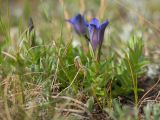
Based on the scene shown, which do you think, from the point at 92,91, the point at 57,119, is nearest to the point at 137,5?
the point at 92,91

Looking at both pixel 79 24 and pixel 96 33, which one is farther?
pixel 79 24

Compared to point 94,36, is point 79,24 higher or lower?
higher

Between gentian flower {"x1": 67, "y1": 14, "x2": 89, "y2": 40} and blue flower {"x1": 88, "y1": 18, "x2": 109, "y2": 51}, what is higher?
gentian flower {"x1": 67, "y1": 14, "x2": 89, "y2": 40}

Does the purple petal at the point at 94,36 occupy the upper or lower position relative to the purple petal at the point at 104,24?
lower

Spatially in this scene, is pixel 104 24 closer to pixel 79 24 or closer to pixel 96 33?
pixel 96 33

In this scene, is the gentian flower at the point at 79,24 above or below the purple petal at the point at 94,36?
above

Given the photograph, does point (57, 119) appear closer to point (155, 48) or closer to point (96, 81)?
point (96, 81)

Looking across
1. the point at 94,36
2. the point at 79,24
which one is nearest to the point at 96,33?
the point at 94,36

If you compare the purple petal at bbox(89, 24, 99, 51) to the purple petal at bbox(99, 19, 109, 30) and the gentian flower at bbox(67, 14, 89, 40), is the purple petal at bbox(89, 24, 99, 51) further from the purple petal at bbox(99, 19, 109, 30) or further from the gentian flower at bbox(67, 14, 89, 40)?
the gentian flower at bbox(67, 14, 89, 40)

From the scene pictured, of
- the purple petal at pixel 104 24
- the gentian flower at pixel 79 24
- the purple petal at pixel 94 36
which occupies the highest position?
the gentian flower at pixel 79 24

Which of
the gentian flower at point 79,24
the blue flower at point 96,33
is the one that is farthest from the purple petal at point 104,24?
the gentian flower at point 79,24

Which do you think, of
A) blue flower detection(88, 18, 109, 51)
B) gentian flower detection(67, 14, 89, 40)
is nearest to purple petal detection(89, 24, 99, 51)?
blue flower detection(88, 18, 109, 51)

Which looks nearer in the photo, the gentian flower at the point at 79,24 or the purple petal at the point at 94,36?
the purple petal at the point at 94,36

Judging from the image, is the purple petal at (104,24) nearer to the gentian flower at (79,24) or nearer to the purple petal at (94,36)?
the purple petal at (94,36)
